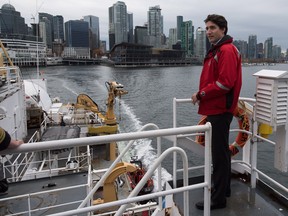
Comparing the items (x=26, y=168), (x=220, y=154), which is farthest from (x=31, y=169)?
(x=220, y=154)

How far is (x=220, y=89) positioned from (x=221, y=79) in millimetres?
101

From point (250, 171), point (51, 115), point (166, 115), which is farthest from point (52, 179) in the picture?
point (166, 115)

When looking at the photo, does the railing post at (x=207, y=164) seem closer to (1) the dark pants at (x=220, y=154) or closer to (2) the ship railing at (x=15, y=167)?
(1) the dark pants at (x=220, y=154)

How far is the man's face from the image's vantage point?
3096 millimetres

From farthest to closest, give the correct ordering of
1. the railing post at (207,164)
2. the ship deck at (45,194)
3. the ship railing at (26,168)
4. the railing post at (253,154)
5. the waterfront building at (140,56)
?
the waterfront building at (140,56) → the ship railing at (26,168) → the ship deck at (45,194) → the railing post at (253,154) → the railing post at (207,164)

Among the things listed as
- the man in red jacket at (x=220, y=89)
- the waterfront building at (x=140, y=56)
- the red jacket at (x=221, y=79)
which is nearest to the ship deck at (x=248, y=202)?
the man in red jacket at (x=220, y=89)

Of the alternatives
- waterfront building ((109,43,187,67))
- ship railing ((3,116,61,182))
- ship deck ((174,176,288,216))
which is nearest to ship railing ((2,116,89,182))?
ship railing ((3,116,61,182))

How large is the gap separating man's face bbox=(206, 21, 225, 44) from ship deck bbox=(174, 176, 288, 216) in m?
1.93

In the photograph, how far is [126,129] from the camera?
2475 centimetres

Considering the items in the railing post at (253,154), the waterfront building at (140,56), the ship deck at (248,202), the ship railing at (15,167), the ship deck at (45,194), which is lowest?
the ship railing at (15,167)

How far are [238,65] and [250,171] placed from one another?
5.71ft

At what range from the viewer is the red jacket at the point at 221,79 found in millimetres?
2877

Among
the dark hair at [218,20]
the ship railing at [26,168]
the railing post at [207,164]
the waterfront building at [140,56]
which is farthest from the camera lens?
the waterfront building at [140,56]

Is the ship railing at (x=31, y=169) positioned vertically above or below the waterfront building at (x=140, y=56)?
below
